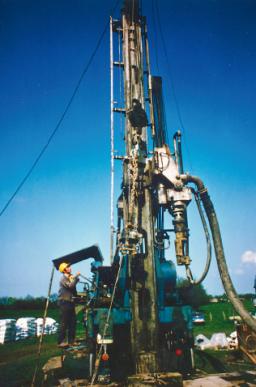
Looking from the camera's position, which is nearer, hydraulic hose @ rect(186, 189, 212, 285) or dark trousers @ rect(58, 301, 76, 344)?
hydraulic hose @ rect(186, 189, 212, 285)

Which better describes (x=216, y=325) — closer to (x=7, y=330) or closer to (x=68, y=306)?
(x=7, y=330)

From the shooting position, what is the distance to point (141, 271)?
5617 mm

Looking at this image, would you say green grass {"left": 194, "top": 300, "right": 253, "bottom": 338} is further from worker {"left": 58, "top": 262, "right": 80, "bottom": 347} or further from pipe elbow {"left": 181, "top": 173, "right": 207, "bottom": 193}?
worker {"left": 58, "top": 262, "right": 80, "bottom": 347}

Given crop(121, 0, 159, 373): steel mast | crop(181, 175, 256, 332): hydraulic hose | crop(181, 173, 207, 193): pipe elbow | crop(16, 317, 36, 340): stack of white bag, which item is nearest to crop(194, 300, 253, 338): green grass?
crop(181, 175, 256, 332): hydraulic hose

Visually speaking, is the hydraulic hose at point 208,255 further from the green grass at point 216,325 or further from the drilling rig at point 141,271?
the green grass at point 216,325

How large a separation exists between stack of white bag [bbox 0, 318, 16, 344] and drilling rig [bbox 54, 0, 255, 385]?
9685 mm

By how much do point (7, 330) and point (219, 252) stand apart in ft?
44.0

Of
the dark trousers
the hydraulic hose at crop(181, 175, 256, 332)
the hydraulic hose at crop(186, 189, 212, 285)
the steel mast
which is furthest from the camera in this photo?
the dark trousers

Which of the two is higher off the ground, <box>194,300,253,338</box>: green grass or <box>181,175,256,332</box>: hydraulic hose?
<box>181,175,256,332</box>: hydraulic hose

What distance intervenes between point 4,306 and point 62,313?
2766cm

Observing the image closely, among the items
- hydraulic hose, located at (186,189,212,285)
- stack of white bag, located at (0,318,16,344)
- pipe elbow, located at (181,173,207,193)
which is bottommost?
stack of white bag, located at (0,318,16,344)

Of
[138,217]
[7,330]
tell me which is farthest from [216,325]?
[138,217]

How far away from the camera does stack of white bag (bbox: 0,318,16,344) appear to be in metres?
14.5

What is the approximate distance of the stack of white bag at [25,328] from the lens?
1591cm
